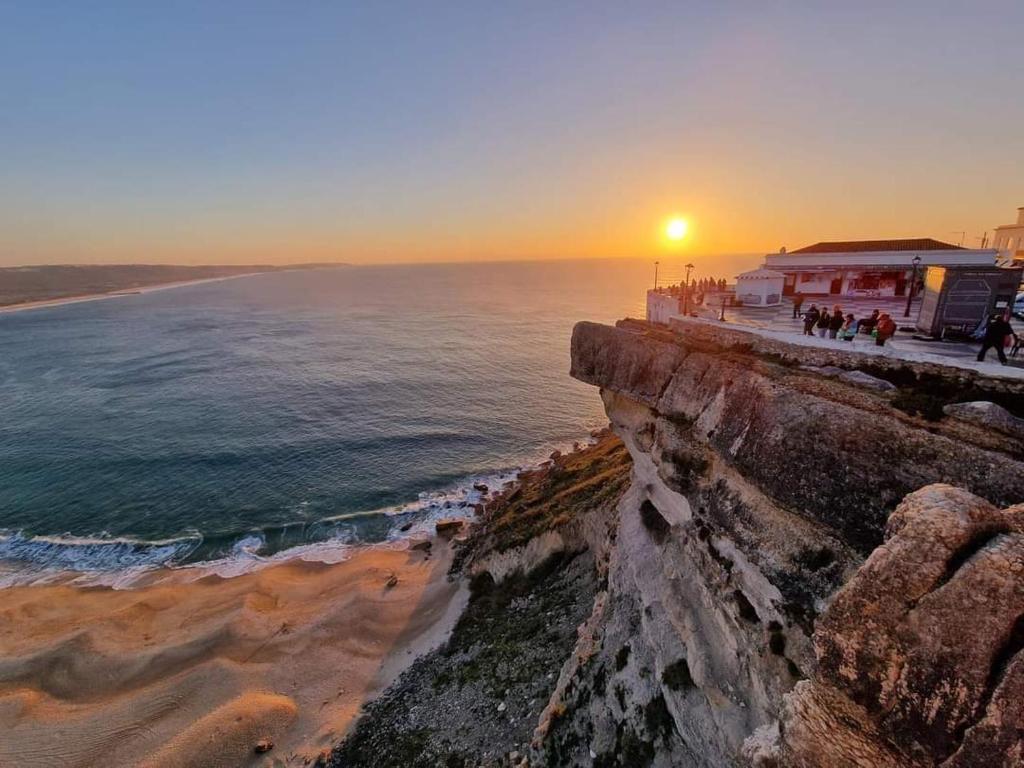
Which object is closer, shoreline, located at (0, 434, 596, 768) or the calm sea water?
shoreline, located at (0, 434, 596, 768)

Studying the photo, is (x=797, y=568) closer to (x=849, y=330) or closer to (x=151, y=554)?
(x=849, y=330)

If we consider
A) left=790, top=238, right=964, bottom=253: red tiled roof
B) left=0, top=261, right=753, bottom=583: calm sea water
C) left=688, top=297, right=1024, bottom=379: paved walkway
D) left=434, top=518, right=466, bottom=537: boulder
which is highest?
left=790, top=238, right=964, bottom=253: red tiled roof

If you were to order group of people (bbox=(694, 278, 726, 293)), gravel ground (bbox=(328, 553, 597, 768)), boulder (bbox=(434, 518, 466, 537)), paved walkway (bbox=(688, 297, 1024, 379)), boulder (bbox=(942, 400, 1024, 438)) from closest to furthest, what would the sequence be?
boulder (bbox=(942, 400, 1024, 438)) → paved walkway (bbox=(688, 297, 1024, 379)) → gravel ground (bbox=(328, 553, 597, 768)) → group of people (bbox=(694, 278, 726, 293)) → boulder (bbox=(434, 518, 466, 537))

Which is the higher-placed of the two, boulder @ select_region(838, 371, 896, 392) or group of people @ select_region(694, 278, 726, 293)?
group of people @ select_region(694, 278, 726, 293)

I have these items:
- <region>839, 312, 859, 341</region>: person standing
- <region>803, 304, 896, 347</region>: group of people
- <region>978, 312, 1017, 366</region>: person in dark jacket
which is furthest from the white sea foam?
<region>978, 312, 1017, 366</region>: person in dark jacket

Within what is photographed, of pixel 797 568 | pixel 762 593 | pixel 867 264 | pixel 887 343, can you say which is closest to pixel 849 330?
pixel 887 343

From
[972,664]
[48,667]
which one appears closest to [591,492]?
[972,664]

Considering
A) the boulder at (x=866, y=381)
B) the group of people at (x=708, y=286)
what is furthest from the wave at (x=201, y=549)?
the boulder at (x=866, y=381)

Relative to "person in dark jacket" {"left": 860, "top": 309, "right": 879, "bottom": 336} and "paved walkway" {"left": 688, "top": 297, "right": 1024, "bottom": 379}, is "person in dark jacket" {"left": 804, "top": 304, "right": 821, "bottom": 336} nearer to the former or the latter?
"paved walkway" {"left": 688, "top": 297, "right": 1024, "bottom": 379}
